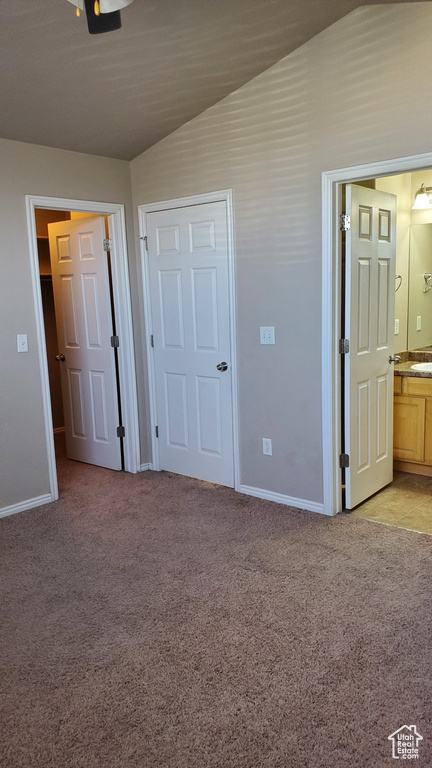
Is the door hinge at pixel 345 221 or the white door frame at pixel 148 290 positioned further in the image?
the white door frame at pixel 148 290

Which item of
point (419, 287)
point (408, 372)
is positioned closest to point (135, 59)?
point (408, 372)

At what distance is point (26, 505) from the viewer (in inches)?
149

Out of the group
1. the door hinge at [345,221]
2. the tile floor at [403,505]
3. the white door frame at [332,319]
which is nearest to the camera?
the white door frame at [332,319]

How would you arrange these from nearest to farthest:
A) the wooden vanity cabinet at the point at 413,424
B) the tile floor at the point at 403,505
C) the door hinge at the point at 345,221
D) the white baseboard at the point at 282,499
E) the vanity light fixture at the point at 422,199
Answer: the door hinge at the point at 345,221 < the tile floor at the point at 403,505 < the white baseboard at the point at 282,499 < the wooden vanity cabinet at the point at 413,424 < the vanity light fixture at the point at 422,199

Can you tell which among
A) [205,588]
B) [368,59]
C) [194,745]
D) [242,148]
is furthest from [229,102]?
[194,745]

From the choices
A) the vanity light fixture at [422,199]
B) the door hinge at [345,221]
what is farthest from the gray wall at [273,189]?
the vanity light fixture at [422,199]

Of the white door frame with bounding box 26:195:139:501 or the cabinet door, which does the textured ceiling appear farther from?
the cabinet door

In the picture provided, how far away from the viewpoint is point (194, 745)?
5.81 ft

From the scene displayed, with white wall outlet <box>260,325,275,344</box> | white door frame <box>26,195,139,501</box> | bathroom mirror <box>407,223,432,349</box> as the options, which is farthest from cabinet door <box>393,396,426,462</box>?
white door frame <box>26,195,139,501</box>

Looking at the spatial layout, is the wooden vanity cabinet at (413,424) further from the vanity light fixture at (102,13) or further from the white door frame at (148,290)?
the vanity light fixture at (102,13)

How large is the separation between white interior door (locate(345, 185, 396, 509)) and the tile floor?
Answer: 0.08 metres

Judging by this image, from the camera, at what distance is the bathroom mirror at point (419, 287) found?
14.4 feet

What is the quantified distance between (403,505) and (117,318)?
2435 millimetres

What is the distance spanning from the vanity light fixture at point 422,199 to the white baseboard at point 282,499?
234cm
